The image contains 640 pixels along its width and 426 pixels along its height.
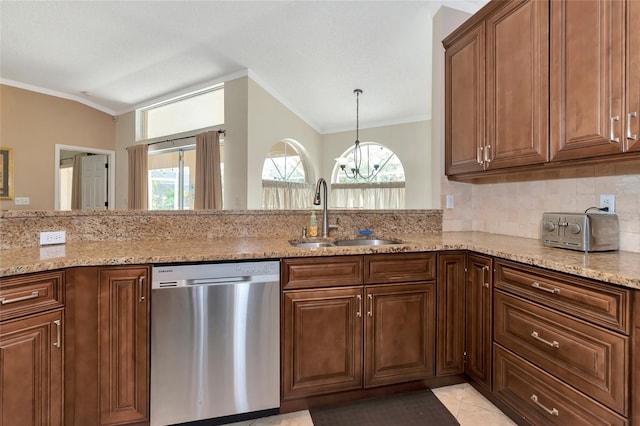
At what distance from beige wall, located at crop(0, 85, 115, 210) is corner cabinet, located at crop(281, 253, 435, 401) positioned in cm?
525

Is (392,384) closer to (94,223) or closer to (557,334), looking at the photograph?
(557,334)

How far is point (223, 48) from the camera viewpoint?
3535mm

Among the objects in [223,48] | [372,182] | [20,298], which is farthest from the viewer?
[372,182]

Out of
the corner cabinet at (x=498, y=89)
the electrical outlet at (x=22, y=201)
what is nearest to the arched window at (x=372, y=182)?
the corner cabinet at (x=498, y=89)

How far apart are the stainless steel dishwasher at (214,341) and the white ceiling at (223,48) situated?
2.54 m

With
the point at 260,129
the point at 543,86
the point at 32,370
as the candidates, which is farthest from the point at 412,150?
the point at 32,370

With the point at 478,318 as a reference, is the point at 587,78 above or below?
above

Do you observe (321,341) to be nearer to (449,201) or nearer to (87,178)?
(449,201)

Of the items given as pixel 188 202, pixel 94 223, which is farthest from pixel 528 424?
pixel 188 202

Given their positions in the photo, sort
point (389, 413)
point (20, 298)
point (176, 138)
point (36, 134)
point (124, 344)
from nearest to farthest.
Answer: point (20, 298), point (124, 344), point (389, 413), point (36, 134), point (176, 138)

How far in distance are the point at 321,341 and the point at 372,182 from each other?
476 cm

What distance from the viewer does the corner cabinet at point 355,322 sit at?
5.13 feet

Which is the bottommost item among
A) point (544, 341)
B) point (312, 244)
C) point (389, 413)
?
point (389, 413)

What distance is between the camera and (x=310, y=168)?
241 inches
